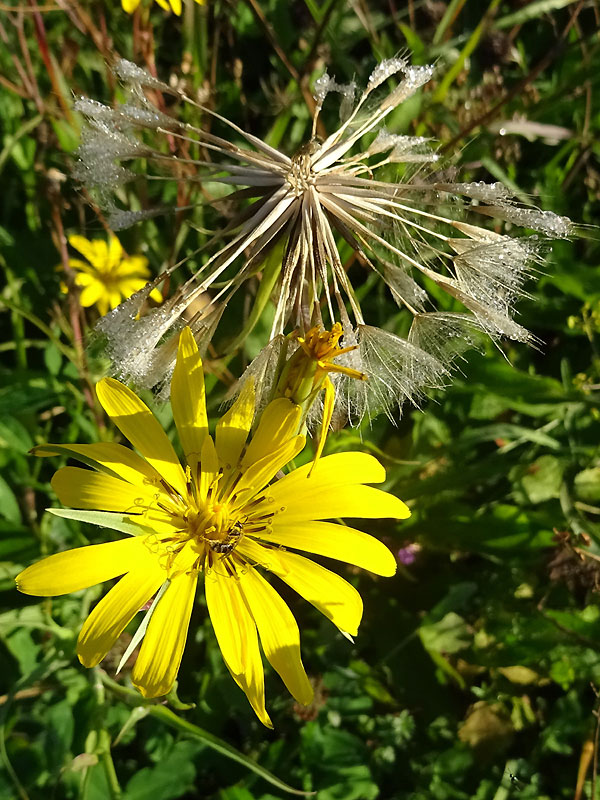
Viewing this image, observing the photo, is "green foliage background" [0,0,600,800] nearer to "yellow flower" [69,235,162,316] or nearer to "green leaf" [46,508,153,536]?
"yellow flower" [69,235,162,316]

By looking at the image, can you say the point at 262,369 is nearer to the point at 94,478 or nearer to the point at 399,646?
the point at 94,478

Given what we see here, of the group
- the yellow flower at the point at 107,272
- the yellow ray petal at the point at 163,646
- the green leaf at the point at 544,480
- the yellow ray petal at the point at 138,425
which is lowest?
the yellow ray petal at the point at 163,646

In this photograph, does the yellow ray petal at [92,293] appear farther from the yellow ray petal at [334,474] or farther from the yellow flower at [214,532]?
the yellow ray petal at [334,474]

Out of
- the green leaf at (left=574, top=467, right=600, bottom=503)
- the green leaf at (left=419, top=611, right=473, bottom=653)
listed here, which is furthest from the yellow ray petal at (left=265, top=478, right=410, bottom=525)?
the green leaf at (left=574, top=467, right=600, bottom=503)

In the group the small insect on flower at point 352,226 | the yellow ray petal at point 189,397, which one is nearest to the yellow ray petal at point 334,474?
the small insect on flower at point 352,226

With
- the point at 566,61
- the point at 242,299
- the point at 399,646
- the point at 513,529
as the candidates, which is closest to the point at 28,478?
the point at 242,299

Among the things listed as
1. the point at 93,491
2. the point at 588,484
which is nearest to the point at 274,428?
the point at 93,491

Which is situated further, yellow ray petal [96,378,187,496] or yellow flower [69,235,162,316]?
yellow flower [69,235,162,316]
